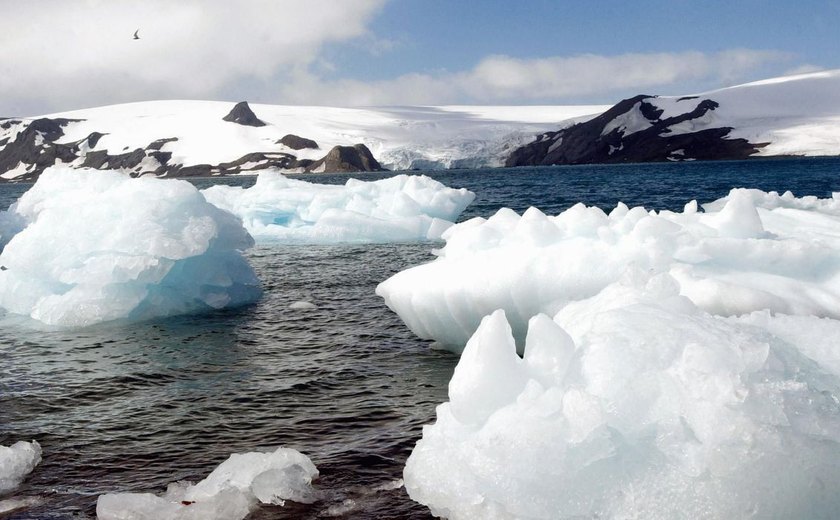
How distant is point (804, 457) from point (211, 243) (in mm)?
10636

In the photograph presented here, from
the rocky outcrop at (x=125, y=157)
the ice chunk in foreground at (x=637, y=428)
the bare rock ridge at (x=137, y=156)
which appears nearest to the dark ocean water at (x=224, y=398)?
the ice chunk in foreground at (x=637, y=428)

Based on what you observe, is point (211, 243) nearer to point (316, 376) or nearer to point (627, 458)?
point (316, 376)

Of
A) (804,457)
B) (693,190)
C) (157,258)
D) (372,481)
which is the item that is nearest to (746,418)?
(804,457)

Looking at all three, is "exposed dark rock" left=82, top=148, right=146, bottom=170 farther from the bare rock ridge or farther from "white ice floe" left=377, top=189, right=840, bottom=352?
"white ice floe" left=377, top=189, right=840, bottom=352

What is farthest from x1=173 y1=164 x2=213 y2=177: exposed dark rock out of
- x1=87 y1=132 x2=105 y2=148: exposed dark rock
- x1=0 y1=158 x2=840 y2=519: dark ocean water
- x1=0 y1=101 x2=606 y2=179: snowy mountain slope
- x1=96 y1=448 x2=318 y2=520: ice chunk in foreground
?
x1=96 y1=448 x2=318 y2=520: ice chunk in foreground

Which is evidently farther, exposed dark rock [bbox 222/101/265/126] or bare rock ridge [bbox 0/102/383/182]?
exposed dark rock [bbox 222/101/265/126]

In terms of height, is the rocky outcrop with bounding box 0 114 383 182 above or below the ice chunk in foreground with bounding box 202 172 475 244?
above

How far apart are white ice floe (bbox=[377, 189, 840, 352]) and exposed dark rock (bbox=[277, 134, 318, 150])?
411 ft

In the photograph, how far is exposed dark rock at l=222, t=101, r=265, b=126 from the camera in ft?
482

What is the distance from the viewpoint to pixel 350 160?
119875 mm

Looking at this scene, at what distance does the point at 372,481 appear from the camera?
536 centimetres

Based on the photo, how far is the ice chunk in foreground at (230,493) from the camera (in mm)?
4754

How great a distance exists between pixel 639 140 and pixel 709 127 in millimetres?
10496

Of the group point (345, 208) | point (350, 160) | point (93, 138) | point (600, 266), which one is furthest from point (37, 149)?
point (600, 266)
